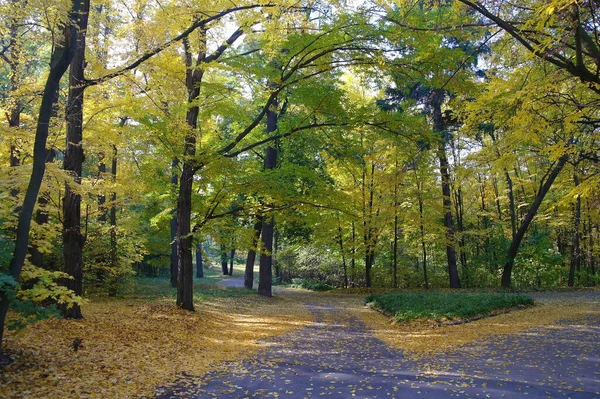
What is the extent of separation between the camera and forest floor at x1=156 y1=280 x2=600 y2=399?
500 centimetres

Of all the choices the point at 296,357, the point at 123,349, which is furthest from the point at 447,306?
the point at 123,349

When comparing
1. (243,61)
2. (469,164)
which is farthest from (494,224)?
(243,61)

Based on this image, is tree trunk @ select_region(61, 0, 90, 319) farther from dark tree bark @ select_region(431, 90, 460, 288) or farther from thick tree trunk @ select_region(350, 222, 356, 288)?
thick tree trunk @ select_region(350, 222, 356, 288)

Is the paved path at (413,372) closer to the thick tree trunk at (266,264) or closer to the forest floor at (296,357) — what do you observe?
the forest floor at (296,357)

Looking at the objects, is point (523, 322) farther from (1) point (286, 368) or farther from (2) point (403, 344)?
(1) point (286, 368)

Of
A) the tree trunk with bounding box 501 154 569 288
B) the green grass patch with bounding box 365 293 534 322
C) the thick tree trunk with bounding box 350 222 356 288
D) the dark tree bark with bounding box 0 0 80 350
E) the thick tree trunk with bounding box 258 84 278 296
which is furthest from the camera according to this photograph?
the thick tree trunk with bounding box 350 222 356 288

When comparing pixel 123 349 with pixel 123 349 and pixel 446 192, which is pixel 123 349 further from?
pixel 446 192

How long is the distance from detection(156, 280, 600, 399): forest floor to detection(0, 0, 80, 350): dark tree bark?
2.32 m

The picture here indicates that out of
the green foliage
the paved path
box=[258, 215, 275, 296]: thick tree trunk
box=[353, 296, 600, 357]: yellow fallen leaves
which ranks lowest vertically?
the green foliage

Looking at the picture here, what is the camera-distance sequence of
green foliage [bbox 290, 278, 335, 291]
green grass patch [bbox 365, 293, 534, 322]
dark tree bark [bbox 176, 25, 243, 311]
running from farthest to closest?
green foliage [bbox 290, 278, 335, 291], dark tree bark [bbox 176, 25, 243, 311], green grass patch [bbox 365, 293, 534, 322]

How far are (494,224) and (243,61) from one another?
2364cm

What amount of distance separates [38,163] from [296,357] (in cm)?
504

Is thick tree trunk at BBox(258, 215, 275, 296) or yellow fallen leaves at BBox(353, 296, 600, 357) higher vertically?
thick tree trunk at BBox(258, 215, 275, 296)

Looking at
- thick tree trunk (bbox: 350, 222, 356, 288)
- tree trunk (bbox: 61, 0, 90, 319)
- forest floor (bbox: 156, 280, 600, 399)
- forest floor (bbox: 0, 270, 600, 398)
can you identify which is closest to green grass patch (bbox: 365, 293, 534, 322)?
forest floor (bbox: 0, 270, 600, 398)
